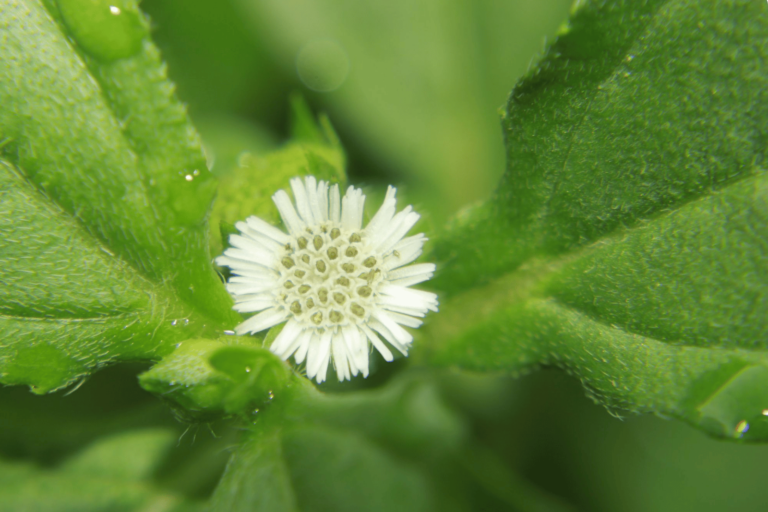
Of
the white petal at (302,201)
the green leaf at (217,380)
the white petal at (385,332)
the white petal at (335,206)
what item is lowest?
the green leaf at (217,380)

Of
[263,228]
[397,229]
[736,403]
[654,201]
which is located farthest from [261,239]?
[736,403]

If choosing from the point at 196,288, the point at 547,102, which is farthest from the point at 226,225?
the point at 547,102

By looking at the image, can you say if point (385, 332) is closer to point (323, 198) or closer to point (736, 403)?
point (323, 198)

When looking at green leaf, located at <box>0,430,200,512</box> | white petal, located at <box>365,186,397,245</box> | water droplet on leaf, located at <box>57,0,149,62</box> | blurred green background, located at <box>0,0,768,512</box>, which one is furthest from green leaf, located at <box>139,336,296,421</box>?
blurred green background, located at <box>0,0,768,512</box>

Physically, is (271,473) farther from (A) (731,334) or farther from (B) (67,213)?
(A) (731,334)

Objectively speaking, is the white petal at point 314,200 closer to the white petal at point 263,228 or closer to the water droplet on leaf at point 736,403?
the white petal at point 263,228

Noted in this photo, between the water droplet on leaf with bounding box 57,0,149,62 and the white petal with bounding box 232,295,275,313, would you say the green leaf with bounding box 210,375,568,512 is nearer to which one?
the white petal with bounding box 232,295,275,313

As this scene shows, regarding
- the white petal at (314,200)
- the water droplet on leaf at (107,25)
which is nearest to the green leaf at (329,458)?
the white petal at (314,200)
